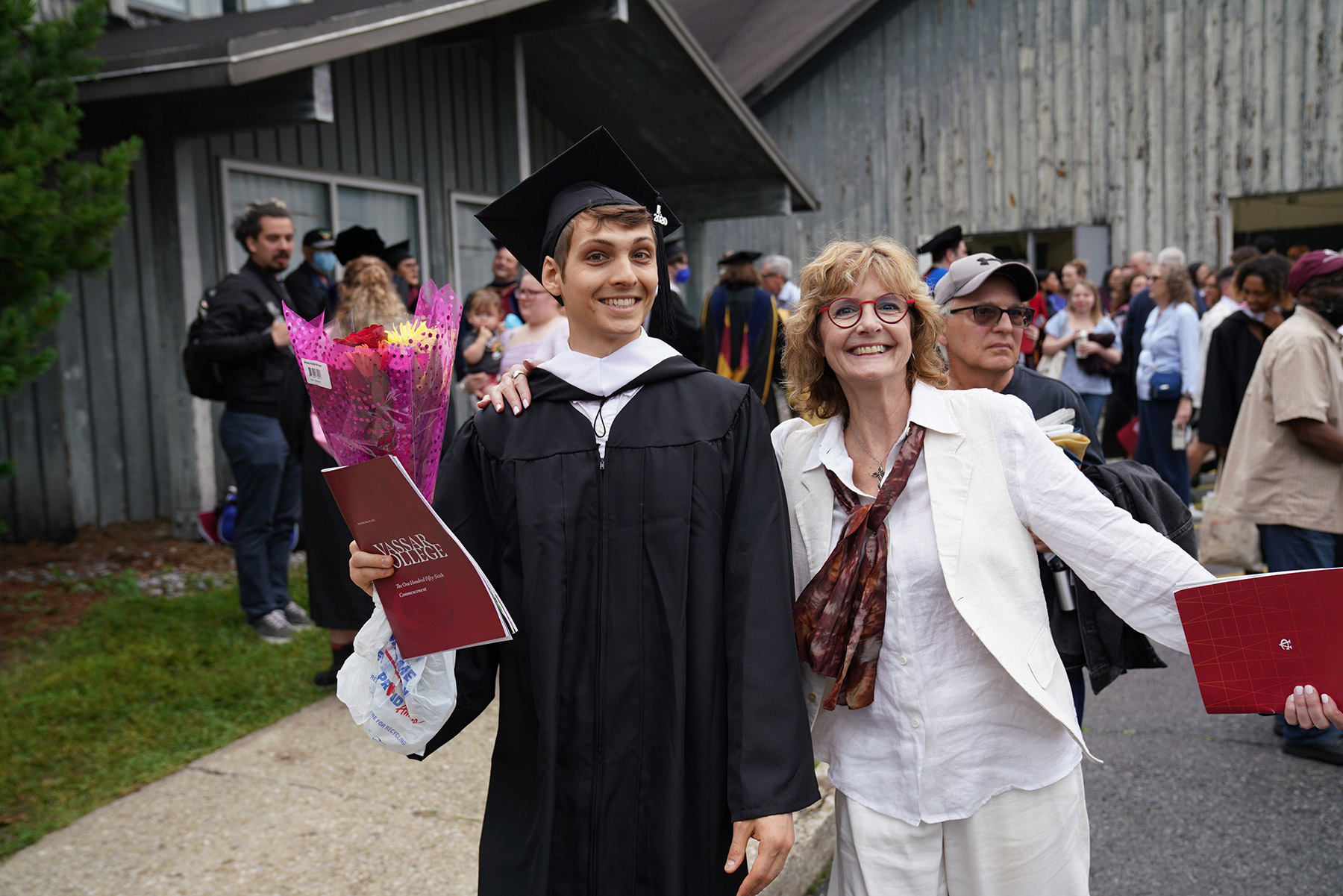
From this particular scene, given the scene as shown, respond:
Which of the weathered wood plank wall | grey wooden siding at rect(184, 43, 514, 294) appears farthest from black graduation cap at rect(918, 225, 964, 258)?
the weathered wood plank wall

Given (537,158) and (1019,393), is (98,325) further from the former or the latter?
(1019,393)

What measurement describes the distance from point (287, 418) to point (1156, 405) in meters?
6.37

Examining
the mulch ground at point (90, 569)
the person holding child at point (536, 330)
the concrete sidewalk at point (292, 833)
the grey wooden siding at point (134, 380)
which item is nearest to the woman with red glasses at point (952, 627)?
the concrete sidewalk at point (292, 833)

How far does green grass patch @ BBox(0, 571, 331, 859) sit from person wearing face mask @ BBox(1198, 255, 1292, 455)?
4965 mm

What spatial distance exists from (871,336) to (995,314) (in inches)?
36.3

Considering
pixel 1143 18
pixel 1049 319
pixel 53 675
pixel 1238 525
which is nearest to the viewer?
pixel 53 675

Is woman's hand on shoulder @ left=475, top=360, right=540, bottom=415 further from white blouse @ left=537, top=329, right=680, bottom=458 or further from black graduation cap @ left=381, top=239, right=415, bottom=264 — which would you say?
black graduation cap @ left=381, top=239, right=415, bottom=264

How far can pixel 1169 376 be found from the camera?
7688 millimetres

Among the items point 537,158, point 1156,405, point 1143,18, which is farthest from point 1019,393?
point 1143,18

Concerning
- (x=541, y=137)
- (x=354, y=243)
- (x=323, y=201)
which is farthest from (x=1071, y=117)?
(x=354, y=243)

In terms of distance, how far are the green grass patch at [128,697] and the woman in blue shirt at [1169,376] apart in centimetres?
620

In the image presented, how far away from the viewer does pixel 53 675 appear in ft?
15.9

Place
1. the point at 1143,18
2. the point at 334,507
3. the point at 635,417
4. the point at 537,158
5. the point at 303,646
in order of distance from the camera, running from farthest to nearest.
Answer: the point at 1143,18
the point at 537,158
the point at 303,646
the point at 334,507
the point at 635,417

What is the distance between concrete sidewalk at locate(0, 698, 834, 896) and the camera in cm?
314
